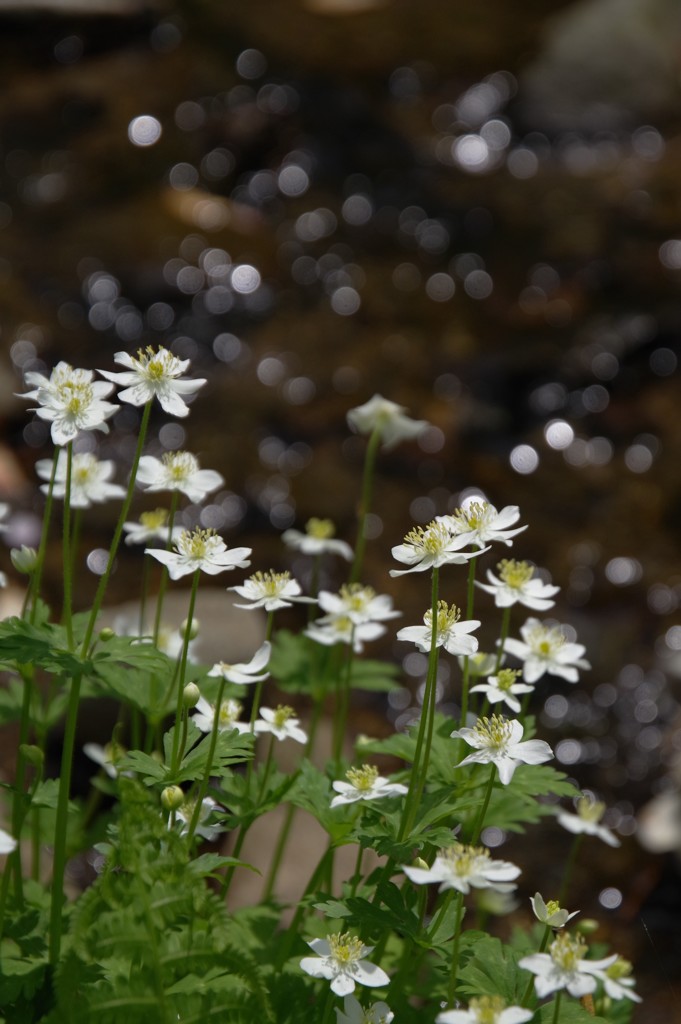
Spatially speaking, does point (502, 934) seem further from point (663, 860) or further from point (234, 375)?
point (234, 375)

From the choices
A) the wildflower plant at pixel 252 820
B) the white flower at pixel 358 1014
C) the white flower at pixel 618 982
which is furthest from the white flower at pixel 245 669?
the white flower at pixel 618 982

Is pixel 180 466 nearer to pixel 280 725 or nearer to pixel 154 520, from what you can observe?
pixel 154 520

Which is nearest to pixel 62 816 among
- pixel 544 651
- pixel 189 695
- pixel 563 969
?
pixel 189 695

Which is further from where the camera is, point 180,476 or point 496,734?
point 180,476

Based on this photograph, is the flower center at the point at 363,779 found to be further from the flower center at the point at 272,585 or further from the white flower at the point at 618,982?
the white flower at the point at 618,982

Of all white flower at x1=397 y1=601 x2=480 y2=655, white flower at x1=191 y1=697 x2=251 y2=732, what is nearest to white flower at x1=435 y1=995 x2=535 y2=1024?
white flower at x1=397 y1=601 x2=480 y2=655

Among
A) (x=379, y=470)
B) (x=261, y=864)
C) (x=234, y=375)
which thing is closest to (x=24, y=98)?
(x=234, y=375)
